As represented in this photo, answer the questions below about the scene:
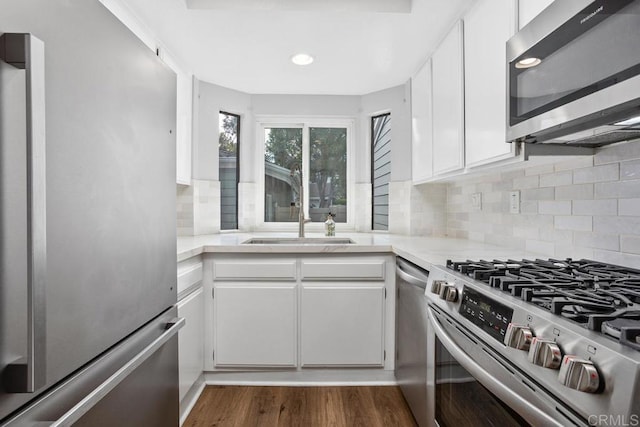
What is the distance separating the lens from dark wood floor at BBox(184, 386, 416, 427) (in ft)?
5.85

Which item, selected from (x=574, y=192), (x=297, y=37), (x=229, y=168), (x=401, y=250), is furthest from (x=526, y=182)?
(x=229, y=168)

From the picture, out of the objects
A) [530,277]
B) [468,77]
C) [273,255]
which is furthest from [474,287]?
[273,255]

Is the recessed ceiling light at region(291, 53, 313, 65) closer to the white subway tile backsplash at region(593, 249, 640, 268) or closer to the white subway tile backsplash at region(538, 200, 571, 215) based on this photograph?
the white subway tile backsplash at region(538, 200, 571, 215)

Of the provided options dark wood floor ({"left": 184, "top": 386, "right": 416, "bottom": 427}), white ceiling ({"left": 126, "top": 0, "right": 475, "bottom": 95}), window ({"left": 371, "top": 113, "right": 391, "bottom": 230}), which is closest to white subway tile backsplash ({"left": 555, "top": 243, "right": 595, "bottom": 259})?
dark wood floor ({"left": 184, "top": 386, "right": 416, "bottom": 427})

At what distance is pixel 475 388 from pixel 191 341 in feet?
4.71

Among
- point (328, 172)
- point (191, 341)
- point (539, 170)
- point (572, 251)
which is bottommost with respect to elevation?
point (191, 341)

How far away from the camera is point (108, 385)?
31.3 inches

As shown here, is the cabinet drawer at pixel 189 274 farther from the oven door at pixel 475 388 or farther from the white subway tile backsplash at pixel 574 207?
the white subway tile backsplash at pixel 574 207

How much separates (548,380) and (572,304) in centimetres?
17

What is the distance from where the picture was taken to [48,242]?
65 centimetres

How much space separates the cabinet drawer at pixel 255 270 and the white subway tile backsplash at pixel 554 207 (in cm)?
133

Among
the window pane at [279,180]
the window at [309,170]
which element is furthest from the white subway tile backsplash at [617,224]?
the window pane at [279,180]

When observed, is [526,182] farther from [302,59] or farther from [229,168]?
[229,168]

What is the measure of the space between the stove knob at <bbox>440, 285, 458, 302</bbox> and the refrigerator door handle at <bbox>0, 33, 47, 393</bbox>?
3.38 feet
